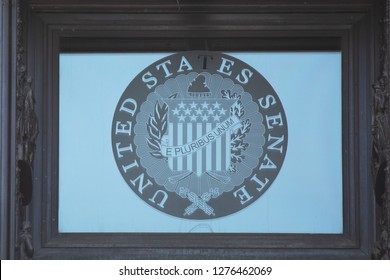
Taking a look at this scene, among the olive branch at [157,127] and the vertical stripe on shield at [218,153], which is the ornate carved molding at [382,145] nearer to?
the vertical stripe on shield at [218,153]

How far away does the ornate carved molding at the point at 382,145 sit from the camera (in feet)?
20.9

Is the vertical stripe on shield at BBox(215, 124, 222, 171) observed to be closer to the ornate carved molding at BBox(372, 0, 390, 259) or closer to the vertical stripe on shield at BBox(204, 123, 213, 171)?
the vertical stripe on shield at BBox(204, 123, 213, 171)

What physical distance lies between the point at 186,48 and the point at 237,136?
0.75 metres

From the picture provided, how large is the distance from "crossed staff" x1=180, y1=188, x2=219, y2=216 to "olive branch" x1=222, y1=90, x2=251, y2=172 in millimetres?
220

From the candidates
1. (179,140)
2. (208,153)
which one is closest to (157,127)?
(179,140)

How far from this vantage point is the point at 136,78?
6.75 meters

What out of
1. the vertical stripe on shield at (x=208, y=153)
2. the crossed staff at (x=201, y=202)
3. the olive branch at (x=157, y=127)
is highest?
the olive branch at (x=157, y=127)

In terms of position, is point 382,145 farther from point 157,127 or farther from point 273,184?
point 157,127

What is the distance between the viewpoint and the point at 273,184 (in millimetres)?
6637

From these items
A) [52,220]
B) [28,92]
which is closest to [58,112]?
[28,92]

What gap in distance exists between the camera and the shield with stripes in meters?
6.65

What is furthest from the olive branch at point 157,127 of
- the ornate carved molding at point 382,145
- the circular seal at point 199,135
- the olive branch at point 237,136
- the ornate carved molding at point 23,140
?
the ornate carved molding at point 382,145

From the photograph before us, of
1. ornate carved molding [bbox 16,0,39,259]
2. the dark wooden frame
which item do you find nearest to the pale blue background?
the dark wooden frame

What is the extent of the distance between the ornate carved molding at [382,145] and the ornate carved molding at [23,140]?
242 centimetres
